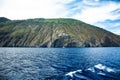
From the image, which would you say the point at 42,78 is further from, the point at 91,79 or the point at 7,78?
the point at 91,79

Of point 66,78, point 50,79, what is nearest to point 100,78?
point 66,78

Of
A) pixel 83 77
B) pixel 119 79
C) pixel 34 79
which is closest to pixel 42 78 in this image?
pixel 34 79

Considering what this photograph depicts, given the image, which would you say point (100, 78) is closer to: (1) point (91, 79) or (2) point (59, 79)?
(1) point (91, 79)

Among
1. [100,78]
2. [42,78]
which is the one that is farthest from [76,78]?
[42,78]

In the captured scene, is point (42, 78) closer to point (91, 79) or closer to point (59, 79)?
point (59, 79)

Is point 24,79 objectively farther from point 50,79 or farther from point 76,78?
point 76,78
